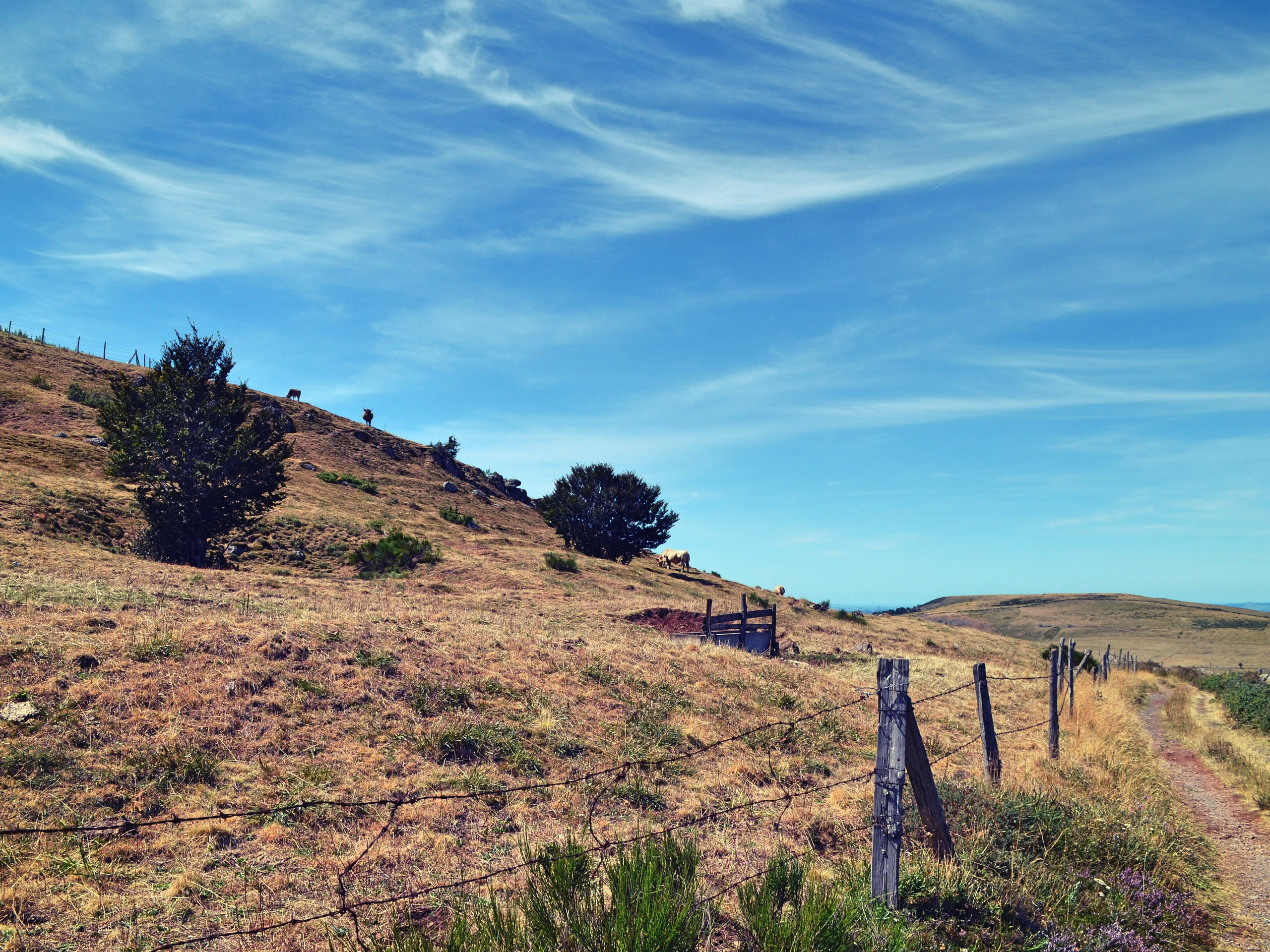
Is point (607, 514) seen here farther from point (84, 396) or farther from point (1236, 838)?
point (1236, 838)

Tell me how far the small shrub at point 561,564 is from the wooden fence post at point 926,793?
3532cm

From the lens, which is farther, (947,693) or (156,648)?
(156,648)

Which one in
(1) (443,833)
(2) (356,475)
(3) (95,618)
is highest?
(2) (356,475)

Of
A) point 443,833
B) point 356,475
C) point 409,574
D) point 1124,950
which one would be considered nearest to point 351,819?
point 443,833

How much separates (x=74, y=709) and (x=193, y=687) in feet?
4.48

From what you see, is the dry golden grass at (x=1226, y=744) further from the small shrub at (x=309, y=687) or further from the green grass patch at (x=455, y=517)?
the green grass patch at (x=455, y=517)

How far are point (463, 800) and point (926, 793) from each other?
553 centimetres

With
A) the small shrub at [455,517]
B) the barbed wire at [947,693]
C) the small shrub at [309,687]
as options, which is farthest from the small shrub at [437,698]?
the small shrub at [455,517]

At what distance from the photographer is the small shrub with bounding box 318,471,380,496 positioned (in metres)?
57.6

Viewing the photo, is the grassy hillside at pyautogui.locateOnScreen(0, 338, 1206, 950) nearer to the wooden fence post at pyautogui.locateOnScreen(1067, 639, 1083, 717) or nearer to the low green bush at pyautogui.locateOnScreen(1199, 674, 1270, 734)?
the wooden fence post at pyautogui.locateOnScreen(1067, 639, 1083, 717)

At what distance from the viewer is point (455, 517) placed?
188ft

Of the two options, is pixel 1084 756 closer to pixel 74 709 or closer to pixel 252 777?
pixel 252 777

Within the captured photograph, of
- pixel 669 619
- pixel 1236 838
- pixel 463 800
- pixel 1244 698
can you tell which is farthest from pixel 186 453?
pixel 1244 698

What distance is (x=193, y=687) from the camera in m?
10.2
